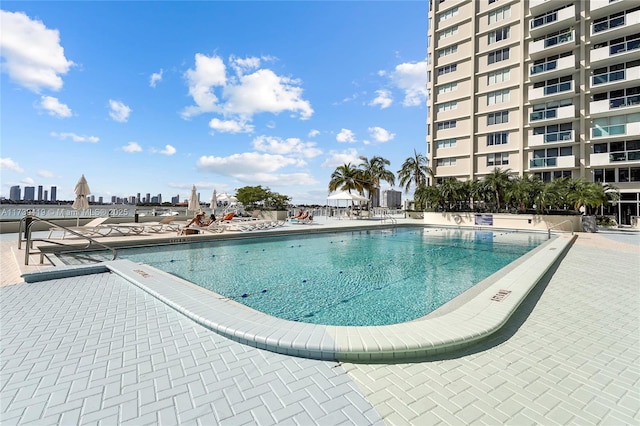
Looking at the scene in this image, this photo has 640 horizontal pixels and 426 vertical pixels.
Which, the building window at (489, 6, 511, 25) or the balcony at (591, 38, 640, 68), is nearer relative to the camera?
the balcony at (591, 38, 640, 68)

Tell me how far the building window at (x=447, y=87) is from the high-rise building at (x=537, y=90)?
113 mm

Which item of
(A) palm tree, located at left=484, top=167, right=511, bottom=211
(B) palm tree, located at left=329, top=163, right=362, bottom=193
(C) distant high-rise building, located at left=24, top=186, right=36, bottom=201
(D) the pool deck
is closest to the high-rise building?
(A) palm tree, located at left=484, top=167, right=511, bottom=211

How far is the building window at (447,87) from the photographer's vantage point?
32.9 metres

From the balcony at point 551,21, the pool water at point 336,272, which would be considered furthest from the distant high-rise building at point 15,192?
the balcony at point 551,21

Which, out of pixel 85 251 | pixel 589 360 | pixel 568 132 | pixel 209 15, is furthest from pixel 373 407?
pixel 568 132

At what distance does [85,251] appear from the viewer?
9.72m

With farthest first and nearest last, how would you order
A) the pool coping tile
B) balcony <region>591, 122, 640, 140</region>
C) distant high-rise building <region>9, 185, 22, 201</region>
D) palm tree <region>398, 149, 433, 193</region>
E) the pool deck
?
distant high-rise building <region>9, 185, 22, 201</region>
palm tree <region>398, 149, 433, 193</region>
balcony <region>591, 122, 640, 140</region>
the pool coping tile
the pool deck

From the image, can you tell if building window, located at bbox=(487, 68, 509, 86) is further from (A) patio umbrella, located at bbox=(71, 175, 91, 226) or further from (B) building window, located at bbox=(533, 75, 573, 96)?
(A) patio umbrella, located at bbox=(71, 175, 91, 226)

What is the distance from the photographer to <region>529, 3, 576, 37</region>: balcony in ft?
83.9

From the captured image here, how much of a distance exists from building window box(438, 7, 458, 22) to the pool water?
3093cm

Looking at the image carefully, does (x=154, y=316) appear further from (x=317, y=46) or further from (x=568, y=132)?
(x=568, y=132)

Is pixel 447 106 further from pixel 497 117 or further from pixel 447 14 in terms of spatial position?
pixel 447 14

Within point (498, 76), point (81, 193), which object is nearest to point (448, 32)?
point (498, 76)

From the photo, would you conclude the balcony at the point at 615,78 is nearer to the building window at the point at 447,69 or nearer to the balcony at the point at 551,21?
the balcony at the point at 551,21
